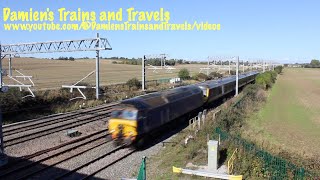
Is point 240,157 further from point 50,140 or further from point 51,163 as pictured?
point 50,140

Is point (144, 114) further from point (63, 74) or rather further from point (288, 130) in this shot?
point (63, 74)

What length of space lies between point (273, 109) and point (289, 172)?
84.9 ft

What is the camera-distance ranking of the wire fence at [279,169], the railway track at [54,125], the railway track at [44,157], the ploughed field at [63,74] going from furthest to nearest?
the ploughed field at [63,74] < the railway track at [54,125] < the railway track at [44,157] < the wire fence at [279,169]

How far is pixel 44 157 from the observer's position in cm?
1622

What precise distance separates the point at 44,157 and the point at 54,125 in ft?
26.0

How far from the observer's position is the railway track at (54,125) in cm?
1970

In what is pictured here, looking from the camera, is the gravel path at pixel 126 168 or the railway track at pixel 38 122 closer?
the gravel path at pixel 126 168

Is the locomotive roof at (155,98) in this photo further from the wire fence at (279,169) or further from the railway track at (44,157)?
the wire fence at (279,169)

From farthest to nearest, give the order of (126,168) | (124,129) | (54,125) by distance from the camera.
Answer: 1. (54,125)
2. (124,129)
3. (126,168)

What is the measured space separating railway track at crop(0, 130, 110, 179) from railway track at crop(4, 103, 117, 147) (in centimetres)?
253

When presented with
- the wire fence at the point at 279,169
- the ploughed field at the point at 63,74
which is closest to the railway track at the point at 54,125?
the wire fence at the point at 279,169

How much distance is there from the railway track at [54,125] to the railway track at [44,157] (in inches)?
99.8

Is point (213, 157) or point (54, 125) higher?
point (213, 157)

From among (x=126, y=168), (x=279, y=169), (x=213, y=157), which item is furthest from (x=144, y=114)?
(x=279, y=169)
